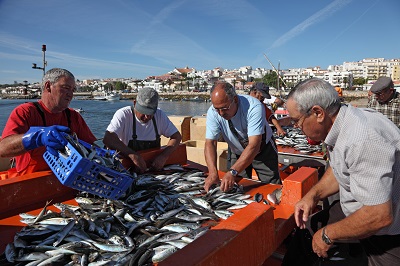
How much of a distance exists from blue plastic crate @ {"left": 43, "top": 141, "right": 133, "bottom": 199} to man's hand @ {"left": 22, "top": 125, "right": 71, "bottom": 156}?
10cm

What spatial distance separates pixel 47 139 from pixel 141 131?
80.7 inches

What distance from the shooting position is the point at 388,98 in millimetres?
6445

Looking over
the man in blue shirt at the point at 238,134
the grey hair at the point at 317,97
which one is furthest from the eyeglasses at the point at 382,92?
the grey hair at the point at 317,97

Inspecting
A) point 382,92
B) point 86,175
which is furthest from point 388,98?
point 86,175

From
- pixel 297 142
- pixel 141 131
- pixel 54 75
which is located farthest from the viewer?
pixel 297 142

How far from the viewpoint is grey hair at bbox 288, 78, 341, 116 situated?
200 cm

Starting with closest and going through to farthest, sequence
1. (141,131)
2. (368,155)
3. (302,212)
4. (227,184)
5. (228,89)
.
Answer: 1. (368,155)
2. (302,212)
3. (227,184)
4. (228,89)
5. (141,131)

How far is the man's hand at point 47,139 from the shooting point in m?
2.57

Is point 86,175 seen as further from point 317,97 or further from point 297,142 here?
point 297,142

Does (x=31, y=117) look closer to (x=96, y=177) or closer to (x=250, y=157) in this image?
(x=96, y=177)

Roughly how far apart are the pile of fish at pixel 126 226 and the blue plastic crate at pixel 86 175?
0.60ft

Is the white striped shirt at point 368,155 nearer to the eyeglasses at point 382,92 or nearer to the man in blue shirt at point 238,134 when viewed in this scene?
the man in blue shirt at point 238,134

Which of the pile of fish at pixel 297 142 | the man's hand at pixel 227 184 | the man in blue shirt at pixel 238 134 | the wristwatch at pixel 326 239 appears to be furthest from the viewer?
the pile of fish at pixel 297 142

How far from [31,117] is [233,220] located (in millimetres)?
2727
